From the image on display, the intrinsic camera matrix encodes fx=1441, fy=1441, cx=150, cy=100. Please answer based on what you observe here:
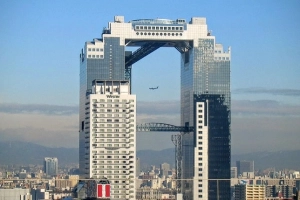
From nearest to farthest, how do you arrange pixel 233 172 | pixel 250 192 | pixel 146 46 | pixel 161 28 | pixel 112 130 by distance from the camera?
pixel 112 130 → pixel 250 192 → pixel 161 28 → pixel 146 46 → pixel 233 172

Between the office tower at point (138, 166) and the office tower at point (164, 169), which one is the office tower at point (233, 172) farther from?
the office tower at point (138, 166)

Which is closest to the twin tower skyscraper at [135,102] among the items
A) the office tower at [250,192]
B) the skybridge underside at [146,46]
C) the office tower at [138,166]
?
the skybridge underside at [146,46]

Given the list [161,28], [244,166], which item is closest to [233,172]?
[244,166]

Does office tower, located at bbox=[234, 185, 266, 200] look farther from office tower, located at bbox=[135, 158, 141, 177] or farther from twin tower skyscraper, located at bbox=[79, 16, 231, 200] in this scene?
office tower, located at bbox=[135, 158, 141, 177]

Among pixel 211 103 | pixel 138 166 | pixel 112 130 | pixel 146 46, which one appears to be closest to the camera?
pixel 112 130

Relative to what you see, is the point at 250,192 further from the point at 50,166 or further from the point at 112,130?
the point at 50,166

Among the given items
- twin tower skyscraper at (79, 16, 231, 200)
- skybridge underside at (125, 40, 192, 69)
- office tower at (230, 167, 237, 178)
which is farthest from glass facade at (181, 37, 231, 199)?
office tower at (230, 167, 237, 178)

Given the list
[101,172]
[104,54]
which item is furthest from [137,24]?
[101,172]
